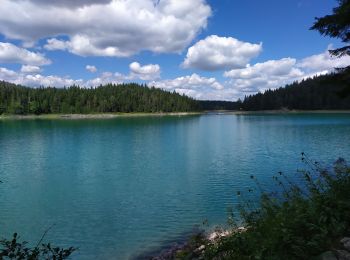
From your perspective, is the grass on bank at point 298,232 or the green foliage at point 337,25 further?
the green foliage at point 337,25

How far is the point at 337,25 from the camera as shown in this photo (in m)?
12.0

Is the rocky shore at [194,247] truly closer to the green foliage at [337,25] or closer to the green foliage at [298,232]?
the green foliage at [298,232]

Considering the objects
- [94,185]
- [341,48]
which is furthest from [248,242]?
[94,185]

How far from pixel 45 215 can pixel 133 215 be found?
20.9 feet

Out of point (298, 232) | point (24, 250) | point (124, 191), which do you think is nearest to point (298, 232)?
point (298, 232)

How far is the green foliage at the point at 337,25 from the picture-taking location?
11.5 meters

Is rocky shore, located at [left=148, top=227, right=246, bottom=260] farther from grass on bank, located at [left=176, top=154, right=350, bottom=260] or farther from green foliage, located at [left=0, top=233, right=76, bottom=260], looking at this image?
green foliage, located at [left=0, top=233, right=76, bottom=260]

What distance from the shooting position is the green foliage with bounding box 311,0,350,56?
1151cm

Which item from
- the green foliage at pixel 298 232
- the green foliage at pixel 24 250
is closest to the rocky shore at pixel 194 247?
the green foliage at pixel 298 232

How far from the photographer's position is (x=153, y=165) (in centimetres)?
4606

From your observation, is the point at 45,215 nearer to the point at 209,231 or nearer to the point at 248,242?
the point at 209,231

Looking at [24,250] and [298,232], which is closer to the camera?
[24,250]

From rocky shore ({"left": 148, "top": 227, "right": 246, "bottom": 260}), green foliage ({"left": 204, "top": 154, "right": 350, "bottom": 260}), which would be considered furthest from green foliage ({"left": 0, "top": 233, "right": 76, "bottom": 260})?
rocky shore ({"left": 148, "top": 227, "right": 246, "bottom": 260})

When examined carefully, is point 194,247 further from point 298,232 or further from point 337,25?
point 337,25
